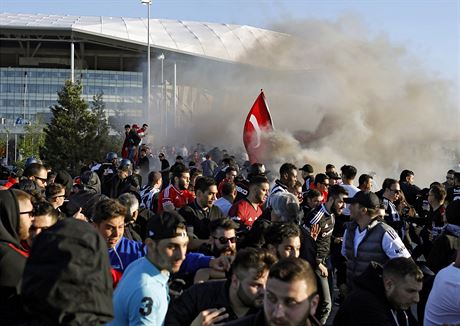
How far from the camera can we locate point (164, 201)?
9.37 metres

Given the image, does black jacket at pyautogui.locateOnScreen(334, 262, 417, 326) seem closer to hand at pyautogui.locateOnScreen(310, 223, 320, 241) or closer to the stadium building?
hand at pyautogui.locateOnScreen(310, 223, 320, 241)

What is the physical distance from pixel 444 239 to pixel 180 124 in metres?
51.0

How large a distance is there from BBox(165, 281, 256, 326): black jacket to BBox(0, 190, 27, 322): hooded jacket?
2.68 ft

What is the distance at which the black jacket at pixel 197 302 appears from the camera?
3.88m

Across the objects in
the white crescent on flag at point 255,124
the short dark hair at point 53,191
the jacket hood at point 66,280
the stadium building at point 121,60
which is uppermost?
the stadium building at point 121,60

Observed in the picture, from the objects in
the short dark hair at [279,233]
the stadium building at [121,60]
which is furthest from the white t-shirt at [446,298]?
the stadium building at [121,60]

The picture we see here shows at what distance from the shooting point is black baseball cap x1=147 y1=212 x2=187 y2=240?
3.98 m

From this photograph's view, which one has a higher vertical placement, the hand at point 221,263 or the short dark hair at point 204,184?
the short dark hair at point 204,184

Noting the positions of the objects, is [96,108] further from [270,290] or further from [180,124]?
[270,290]

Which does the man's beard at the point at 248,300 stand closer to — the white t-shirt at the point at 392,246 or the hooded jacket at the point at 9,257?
the hooded jacket at the point at 9,257

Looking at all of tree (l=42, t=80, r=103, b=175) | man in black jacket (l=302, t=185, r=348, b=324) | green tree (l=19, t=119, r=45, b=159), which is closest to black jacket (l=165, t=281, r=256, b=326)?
man in black jacket (l=302, t=185, r=348, b=324)

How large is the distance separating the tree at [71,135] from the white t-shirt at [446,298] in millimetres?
29988

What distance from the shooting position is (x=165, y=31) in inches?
2707

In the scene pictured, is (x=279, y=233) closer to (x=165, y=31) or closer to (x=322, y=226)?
(x=322, y=226)
